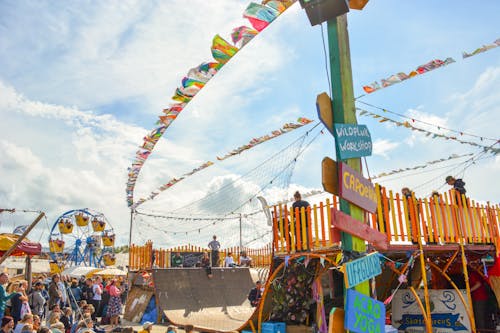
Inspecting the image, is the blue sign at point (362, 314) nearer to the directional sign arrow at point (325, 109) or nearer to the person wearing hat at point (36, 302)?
the directional sign arrow at point (325, 109)

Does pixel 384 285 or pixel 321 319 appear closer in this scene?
pixel 321 319

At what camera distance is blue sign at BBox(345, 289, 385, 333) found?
12.8ft

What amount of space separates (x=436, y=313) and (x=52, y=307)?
31.0 feet

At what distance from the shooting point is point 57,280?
1134 cm

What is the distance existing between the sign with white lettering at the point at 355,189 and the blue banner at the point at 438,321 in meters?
4.74

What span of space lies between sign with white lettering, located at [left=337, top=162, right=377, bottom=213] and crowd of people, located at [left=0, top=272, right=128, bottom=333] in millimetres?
4585

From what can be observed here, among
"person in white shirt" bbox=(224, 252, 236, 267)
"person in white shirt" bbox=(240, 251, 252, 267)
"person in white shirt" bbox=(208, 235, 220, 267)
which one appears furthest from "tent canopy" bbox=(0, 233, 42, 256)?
"person in white shirt" bbox=(240, 251, 252, 267)

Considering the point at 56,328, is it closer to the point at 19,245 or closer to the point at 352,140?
the point at 19,245

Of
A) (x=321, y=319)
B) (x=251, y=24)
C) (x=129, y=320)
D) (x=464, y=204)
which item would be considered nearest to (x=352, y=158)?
(x=251, y=24)

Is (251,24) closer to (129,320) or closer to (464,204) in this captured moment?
(464,204)

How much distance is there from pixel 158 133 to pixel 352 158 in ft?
14.9

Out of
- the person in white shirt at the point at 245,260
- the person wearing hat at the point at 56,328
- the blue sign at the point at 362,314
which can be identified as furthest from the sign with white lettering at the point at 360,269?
the person in white shirt at the point at 245,260

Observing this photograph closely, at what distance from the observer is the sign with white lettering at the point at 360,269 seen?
13.3 ft

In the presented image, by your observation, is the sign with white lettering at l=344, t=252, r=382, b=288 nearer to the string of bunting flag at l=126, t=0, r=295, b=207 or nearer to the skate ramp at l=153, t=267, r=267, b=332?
the string of bunting flag at l=126, t=0, r=295, b=207
